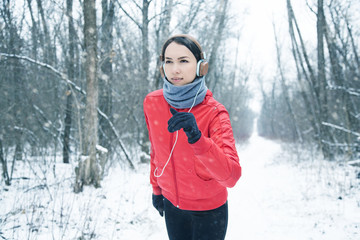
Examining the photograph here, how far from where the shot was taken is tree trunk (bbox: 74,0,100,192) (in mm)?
4211

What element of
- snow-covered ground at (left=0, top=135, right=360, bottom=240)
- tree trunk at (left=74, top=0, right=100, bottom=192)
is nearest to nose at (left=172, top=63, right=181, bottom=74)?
snow-covered ground at (left=0, top=135, right=360, bottom=240)

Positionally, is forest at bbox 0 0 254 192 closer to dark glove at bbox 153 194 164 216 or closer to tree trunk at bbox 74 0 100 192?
tree trunk at bbox 74 0 100 192

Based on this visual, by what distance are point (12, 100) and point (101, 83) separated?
249 centimetres

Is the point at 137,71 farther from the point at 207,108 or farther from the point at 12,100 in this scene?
the point at 207,108

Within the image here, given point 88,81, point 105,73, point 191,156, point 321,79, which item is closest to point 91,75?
point 88,81

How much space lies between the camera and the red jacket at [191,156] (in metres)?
1.17

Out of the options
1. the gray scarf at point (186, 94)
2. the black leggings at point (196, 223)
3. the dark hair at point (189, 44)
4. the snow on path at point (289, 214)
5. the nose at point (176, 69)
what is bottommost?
the snow on path at point (289, 214)

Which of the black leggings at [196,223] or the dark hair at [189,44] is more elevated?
the dark hair at [189,44]

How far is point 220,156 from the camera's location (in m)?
0.96

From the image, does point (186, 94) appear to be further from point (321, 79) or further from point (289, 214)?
point (321, 79)

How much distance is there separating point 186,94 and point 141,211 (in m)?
3.28

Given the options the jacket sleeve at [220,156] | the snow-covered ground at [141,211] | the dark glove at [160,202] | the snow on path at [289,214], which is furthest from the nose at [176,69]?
the snow on path at [289,214]

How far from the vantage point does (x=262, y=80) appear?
109 feet

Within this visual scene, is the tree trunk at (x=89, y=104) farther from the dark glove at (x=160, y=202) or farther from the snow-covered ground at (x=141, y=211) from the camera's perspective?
the dark glove at (x=160, y=202)
